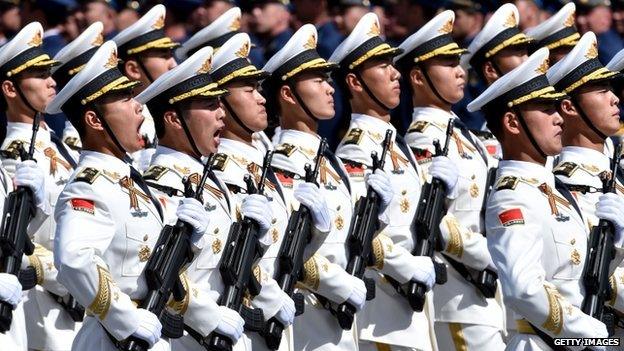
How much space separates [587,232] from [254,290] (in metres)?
2.12

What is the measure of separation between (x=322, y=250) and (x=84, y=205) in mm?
2764

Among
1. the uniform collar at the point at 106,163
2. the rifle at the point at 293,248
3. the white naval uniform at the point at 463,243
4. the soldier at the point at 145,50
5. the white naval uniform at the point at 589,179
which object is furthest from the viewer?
the soldier at the point at 145,50

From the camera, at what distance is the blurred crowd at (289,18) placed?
2119 cm

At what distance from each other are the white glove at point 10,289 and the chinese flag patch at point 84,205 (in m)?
1.17

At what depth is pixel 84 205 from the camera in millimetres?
12484

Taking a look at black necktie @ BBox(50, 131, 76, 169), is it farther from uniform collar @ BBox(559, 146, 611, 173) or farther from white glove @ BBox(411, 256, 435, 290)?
uniform collar @ BBox(559, 146, 611, 173)

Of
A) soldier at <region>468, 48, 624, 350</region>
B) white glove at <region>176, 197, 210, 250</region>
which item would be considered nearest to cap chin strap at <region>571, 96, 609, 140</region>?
soldier at <region>468, 48, 624, 350</region>

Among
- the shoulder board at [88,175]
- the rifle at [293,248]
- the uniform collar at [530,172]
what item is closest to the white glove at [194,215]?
the shoulder board at [88,175]

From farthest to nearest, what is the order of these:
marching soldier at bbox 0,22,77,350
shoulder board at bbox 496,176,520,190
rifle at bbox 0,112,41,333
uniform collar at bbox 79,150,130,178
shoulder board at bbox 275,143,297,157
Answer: shoulder board at bbox 275,143,297,157, marching soldier at bbox 0,22,77,350, rifle at bbox 0,112,41,333, shoulder board at bbox 496,176,520,190, uniform collar at bbox 79,150,130,178

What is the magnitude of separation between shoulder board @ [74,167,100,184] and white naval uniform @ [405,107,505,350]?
370cm

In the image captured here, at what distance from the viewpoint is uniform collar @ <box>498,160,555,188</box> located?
13227 millimetres

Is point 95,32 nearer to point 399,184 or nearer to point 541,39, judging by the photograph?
point 399,184

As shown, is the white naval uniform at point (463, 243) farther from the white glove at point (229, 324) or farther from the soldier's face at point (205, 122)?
the white glove at point (229, 324)

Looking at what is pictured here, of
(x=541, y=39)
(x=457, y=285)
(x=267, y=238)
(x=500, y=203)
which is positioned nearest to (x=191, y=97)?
(x=267, y=238)
